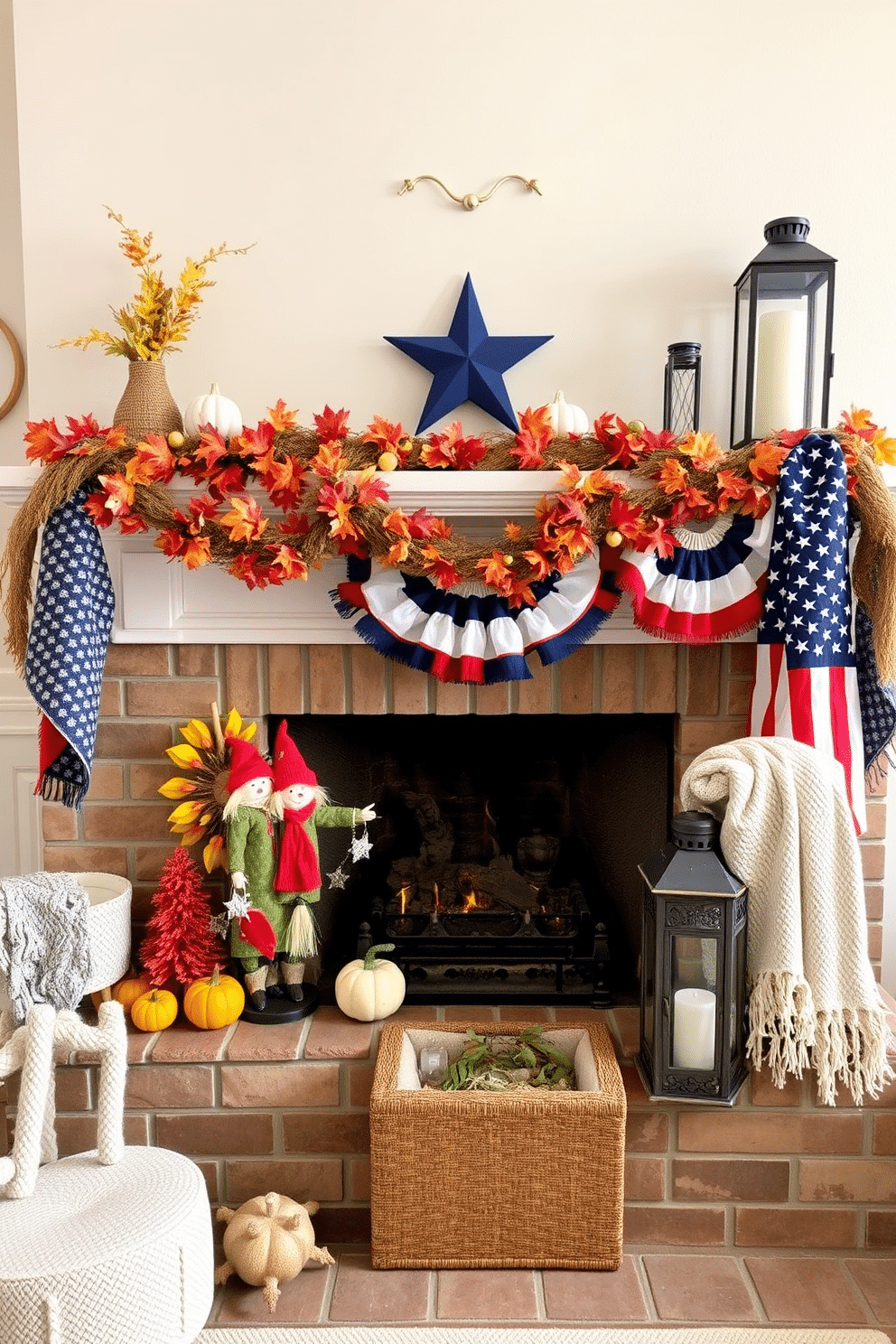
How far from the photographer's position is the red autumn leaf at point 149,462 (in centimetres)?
170

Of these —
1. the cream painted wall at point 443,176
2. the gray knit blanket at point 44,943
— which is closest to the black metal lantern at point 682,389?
the cream painted wall at point 443,176

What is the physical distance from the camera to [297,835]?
1852 mm

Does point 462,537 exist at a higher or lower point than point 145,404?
lower

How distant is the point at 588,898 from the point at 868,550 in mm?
979

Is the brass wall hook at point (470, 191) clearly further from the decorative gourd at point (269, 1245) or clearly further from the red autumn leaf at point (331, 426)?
the decorative gourd at point (269, 1245)

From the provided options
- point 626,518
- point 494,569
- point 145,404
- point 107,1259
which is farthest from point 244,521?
point 107,1259

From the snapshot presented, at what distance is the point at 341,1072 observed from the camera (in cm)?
179

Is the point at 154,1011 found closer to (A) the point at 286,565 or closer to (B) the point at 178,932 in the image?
(B) the point at 178,932

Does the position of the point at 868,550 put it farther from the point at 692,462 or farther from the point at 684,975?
the point at 684,975

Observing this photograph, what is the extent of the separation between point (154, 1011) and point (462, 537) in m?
1.04

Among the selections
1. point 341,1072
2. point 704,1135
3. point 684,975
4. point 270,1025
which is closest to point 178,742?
point 270,1025

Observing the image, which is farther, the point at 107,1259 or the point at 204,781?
the point at 204,781

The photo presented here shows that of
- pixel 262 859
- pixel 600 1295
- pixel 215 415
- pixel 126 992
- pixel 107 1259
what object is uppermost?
pixel 215 415

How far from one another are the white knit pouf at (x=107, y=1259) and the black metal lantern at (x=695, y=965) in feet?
2.56
